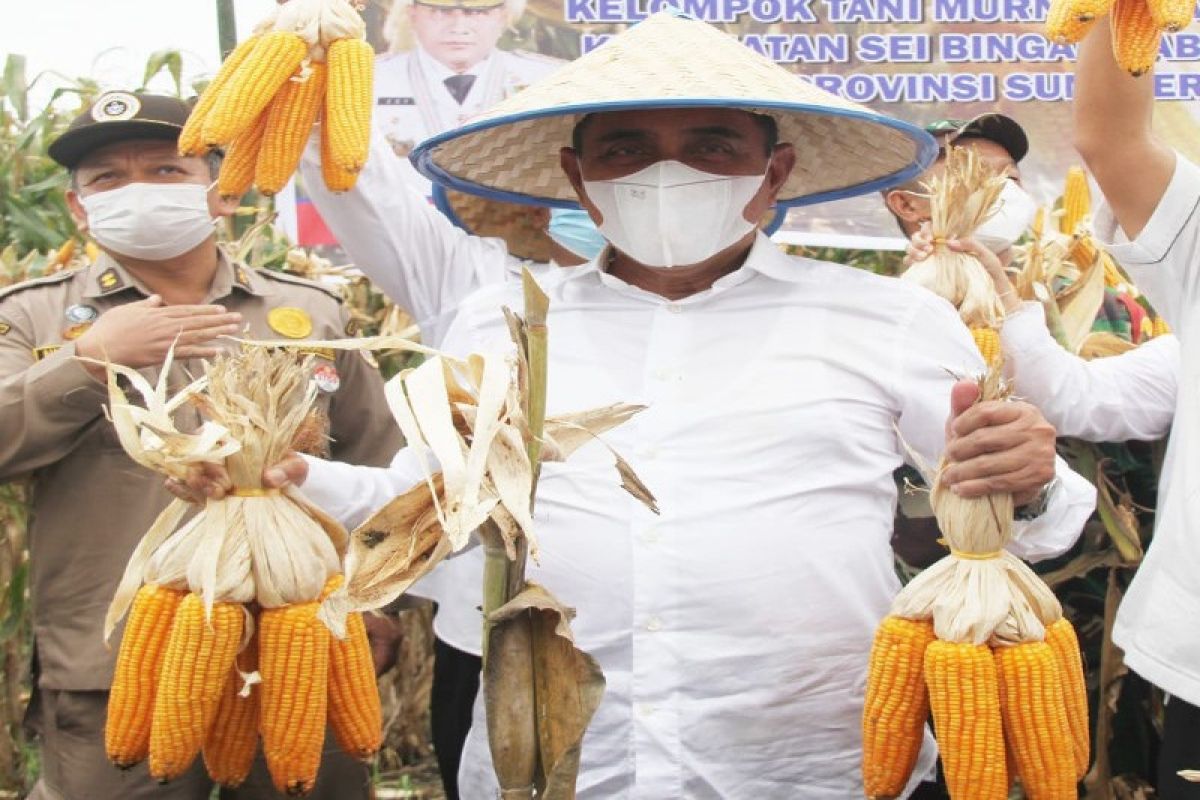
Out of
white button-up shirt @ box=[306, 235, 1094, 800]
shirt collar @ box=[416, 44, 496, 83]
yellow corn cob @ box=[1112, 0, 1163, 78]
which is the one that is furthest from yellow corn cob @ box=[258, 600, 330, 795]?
shirt collar @ box=[416, 44, 496, 83]

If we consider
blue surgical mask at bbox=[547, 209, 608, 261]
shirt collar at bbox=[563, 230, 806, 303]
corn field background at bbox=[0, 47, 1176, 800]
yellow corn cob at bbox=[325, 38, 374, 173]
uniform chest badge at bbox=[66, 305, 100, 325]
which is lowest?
corn field background at bbox=[0, 47, 1176, 800]

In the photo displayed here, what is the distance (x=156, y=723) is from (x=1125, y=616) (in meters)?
1.68

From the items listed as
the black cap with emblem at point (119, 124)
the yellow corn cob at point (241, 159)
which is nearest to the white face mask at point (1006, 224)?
the yellow corn cob at point (241, 159)

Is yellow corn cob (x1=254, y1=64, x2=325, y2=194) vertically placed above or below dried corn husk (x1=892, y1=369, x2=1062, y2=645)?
above

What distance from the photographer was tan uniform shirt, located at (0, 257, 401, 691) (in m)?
3.13

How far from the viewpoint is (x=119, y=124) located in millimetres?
3453

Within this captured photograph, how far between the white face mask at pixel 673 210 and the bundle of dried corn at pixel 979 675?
1.77ft

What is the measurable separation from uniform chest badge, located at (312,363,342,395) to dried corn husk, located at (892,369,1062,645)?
67.7 inches

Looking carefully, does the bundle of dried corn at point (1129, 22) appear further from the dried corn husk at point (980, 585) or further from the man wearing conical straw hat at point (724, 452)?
the dried corn husk at point (980, 585)

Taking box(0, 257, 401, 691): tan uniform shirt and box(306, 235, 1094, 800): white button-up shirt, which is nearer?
box(306, 235, 1094, 800): white button-up shirt

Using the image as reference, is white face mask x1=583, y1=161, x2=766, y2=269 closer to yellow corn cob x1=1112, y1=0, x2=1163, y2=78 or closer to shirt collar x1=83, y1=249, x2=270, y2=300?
yellow corn cob x1=1112, y1=0, x2=1163, y2=78

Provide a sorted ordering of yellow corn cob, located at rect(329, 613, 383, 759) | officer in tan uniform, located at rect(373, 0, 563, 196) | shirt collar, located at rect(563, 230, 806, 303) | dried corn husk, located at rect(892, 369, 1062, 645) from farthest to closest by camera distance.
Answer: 1. officer in tan uniform, located at rect(373, 0, 563, 196)
2. shirt collar, located at rect(563, 230, 806, 303)
3. yellow corn cob, located at rect(329, 613, 383, 759)
4. dried corn husk, located at rect(892, 369, 1062, 645)

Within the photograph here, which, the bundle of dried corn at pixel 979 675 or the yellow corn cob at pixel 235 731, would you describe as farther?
the yellow corn cob at pixel 235 731

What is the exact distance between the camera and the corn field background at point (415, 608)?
13.5ft
